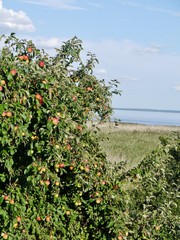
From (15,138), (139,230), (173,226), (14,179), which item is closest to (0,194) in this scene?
(14,179)

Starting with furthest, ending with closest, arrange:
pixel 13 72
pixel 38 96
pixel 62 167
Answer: pixel 62 167, pixel 38 96, pixel 13 72

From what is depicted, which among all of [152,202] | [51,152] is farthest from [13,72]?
[152,202]

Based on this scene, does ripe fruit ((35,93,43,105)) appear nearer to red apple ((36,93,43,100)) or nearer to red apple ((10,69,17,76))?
red apple ((36,93,43,100))

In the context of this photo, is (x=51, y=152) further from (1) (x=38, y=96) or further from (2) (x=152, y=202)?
(2) (x=152, y=202)

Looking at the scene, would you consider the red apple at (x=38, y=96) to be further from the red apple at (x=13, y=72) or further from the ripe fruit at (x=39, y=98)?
the red apple at (x=13, y=72)

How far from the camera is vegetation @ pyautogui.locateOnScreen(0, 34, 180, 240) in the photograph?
4.52 metres

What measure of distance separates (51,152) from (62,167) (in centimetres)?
70

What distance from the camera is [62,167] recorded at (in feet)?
17.2

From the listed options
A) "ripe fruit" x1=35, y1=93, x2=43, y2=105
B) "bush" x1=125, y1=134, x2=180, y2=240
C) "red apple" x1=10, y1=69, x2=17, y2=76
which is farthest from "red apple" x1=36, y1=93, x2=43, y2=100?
"bush" x1=125, y1=134, x2=180, y2=240

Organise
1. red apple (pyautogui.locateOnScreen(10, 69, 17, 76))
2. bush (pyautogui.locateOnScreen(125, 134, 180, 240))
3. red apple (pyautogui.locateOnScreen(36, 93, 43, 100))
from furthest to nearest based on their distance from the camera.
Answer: bush (pyautogui.locateOnScreen(125, 134, 180, 240)), red apple (pyautogui.locateOnScreen(36, 93, 43, 100)), red apple (pyautogui.locateOnScreen(10, 69, 17, 76))

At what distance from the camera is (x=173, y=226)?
6.60 meters

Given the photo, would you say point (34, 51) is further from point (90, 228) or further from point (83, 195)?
point (90, 228)

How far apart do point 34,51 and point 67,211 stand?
1.79 meters

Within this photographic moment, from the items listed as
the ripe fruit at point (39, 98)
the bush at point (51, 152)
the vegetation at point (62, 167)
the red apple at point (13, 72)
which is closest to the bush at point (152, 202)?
the vegetation at point (62, 167)
